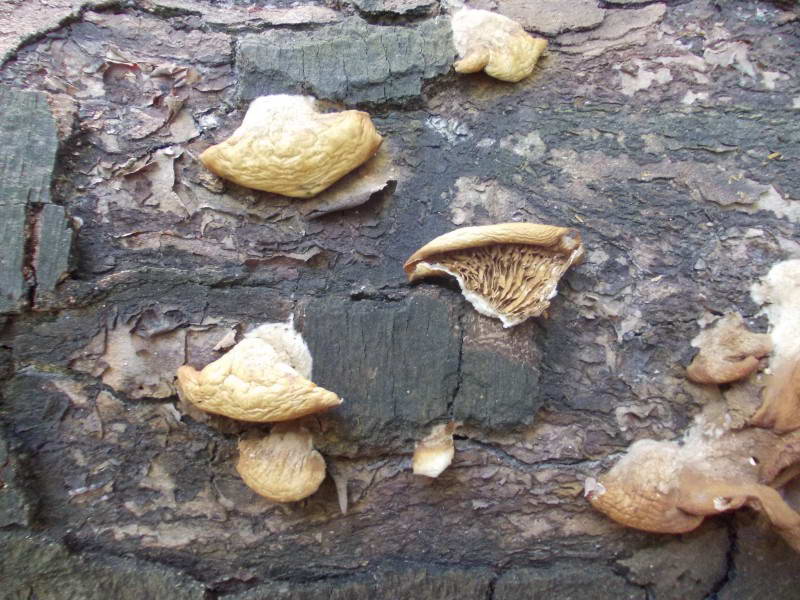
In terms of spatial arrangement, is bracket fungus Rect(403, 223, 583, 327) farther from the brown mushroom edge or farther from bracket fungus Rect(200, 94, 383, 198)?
the brown mushroom edge

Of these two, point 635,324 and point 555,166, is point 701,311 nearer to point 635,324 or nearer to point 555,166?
point 635,324

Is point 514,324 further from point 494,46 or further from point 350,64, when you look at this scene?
point 350,64

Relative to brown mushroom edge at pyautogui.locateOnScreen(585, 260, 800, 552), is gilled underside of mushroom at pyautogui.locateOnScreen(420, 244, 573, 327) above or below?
above

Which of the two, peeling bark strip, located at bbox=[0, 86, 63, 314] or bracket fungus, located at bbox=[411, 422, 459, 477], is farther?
bracket fungus, located at bbox=[411, 422, 459, 477]

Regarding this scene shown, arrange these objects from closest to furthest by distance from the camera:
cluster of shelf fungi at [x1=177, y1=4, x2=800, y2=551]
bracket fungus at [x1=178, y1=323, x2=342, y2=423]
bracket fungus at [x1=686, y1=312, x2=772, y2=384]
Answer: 1. bracket fungus at [x1=178, y1=323, x2=342, y2=423]
2. cluster of shelf fungi at [x1=177, y1=4, x2=800, y2=551]
3. bracket fungus at [x1=686, y1=312, x2=772, y2=384]

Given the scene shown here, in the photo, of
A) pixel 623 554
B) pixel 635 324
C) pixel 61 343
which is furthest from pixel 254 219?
pixel 623 554

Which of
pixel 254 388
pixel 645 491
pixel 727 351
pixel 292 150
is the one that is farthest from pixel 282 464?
pixel 727 351

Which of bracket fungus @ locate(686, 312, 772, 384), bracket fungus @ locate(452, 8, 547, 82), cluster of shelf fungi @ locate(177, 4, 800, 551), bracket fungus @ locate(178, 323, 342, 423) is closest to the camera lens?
bracket fungus @ locate(178, 323, 342, 423)

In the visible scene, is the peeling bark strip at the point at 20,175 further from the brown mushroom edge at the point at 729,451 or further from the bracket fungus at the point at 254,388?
the brown mushroom edge at the point at 729,451

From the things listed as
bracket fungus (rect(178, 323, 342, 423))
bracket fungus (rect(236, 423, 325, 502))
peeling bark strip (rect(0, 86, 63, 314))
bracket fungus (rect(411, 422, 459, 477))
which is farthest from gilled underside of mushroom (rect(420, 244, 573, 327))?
peeling bark strip (rect(0, 86, 63, 314))
